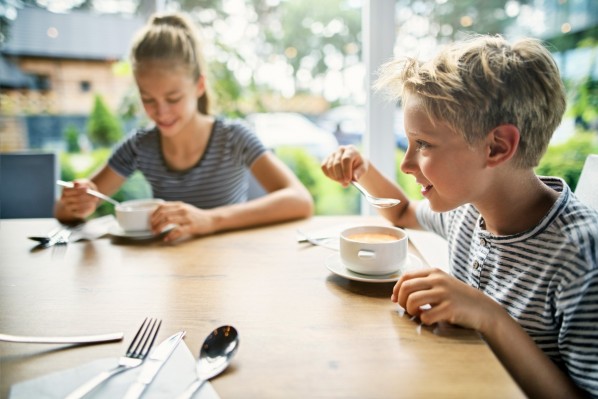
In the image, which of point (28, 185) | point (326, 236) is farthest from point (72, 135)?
point (326, 236)

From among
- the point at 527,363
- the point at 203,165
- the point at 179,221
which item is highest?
the point at 203,165

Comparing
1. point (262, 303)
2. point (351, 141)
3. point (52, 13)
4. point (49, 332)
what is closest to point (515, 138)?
point (262, 303)

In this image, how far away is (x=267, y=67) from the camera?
89.5 inches

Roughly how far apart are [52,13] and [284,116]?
4.05 feet

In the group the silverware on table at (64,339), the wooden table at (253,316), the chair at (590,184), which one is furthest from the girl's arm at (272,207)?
the chair at (590,184)

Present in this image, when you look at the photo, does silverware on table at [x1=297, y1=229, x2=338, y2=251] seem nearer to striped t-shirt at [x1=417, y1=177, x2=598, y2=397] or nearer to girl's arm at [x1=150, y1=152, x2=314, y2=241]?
girl's arm at [x1=150, y1=152, x2=314, y2=241]

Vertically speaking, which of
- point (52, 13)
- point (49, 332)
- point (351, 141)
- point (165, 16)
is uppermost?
point (52, 13)

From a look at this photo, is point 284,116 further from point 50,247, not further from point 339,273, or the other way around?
point 339,273

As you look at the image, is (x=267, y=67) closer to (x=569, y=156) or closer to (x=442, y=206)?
(x=569, y=156)

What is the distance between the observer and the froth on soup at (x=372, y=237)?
37.0 inches

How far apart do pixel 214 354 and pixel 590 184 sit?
86 centimetres

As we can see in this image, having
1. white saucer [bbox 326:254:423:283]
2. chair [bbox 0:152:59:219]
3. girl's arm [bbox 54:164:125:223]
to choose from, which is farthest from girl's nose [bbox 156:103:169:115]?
white saucer [bbox 326:254:423:283]

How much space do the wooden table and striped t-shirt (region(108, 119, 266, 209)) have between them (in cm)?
44

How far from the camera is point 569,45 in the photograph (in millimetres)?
2090
